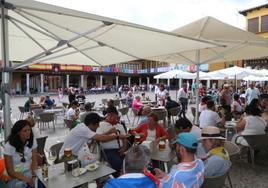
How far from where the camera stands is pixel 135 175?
175cm

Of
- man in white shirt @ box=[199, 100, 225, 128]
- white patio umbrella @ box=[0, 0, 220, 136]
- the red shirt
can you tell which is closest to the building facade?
man in white shirt @ box=[199, 100, 225, 128]

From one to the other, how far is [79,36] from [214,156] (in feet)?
7.30

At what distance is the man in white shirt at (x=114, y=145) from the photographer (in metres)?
3.55

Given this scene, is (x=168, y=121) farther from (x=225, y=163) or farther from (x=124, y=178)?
(x=124, y=178)

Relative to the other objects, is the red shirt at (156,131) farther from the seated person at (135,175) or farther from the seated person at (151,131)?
the seated person at (135,175)

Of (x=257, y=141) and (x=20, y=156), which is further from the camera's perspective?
(x=257, y=141)

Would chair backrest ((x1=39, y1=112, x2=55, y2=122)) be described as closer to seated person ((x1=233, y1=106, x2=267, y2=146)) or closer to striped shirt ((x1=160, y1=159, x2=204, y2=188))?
seated person ((x1=233, y1=106, x2=267, y2=146))

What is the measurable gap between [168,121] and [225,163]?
21.8 ft

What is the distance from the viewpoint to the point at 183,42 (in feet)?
12.8

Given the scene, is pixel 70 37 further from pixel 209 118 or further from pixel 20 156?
pixel 209 118

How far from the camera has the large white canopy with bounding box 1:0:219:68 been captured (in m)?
2.64

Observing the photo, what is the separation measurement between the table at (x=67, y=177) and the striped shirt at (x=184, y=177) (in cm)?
88

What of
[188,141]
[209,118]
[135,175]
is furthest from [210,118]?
[135,175]

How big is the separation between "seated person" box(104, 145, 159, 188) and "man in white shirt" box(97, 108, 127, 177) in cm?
162
